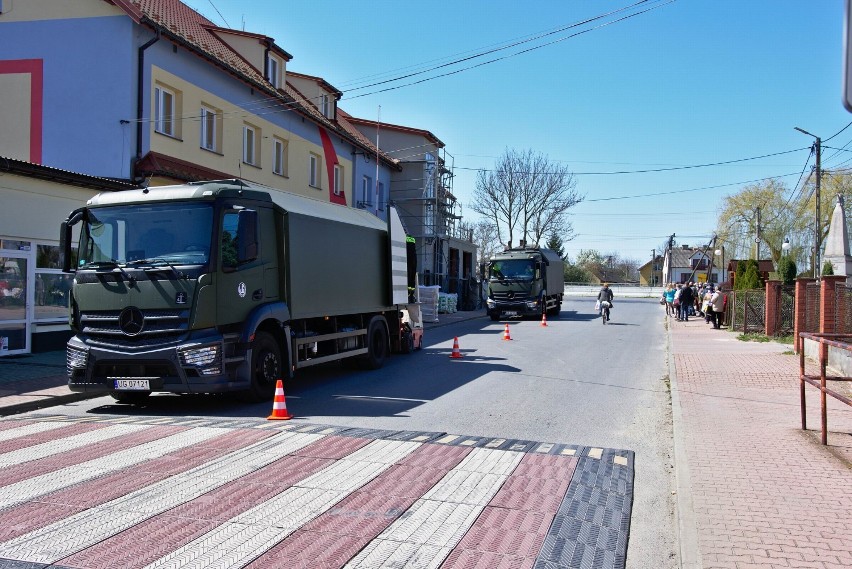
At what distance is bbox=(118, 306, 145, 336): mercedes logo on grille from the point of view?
9.13 metres

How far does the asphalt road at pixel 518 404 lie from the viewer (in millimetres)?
6621

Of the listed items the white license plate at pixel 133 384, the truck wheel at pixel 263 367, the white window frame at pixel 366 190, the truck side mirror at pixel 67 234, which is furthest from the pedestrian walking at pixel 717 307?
the truck side mirror at pixel 67 234

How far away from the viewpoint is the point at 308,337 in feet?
36.9

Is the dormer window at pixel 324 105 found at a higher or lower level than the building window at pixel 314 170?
higher

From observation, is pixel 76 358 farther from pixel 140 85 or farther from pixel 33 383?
pixel 140 85

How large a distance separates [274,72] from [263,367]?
19607 mm

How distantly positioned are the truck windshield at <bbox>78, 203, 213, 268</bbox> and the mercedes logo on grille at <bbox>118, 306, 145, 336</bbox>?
0.62 m

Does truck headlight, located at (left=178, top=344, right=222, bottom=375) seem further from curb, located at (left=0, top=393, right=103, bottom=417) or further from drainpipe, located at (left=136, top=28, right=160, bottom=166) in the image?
drainpipe, located at (left=136, top=28, right=160, bottom=166)

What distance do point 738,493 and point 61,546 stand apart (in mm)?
4937

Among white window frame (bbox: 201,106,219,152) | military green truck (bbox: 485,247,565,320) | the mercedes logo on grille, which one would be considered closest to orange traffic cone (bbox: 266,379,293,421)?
the mercedes logo on grille

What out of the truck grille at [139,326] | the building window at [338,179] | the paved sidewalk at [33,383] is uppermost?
the building window at [338,179]

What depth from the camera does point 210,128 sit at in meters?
21.4

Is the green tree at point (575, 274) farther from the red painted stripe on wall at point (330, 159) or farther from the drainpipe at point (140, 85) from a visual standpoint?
the drainpipe at point (140, 85)

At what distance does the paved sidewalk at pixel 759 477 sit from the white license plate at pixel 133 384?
20.7ft
